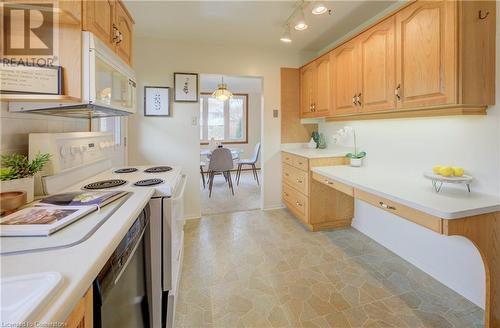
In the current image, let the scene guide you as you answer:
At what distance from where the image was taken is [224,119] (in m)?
6.93

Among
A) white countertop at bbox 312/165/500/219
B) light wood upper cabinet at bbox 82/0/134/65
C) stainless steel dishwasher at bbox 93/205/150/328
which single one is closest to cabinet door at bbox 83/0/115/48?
light wood upper cabinet at bbox 82/0/134/65

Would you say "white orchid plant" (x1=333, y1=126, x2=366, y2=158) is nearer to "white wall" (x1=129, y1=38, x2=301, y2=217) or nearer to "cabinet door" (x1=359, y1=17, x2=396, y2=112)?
"cabinet door" (x1=359, y1=17, x2=396, y2=112)

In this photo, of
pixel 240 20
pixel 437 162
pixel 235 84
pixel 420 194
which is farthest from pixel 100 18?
pixel 235 84

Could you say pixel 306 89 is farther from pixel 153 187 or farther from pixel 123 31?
pixel 153 187

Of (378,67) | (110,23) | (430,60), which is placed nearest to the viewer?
(110,23)

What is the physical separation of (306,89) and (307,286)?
97.3 inches

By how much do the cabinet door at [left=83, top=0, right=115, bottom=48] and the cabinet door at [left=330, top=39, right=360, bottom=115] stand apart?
6.69 feet

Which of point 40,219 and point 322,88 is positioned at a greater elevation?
point 322,88

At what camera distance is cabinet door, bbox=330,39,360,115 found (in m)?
2.36

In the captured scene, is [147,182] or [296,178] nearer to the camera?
[147,182]

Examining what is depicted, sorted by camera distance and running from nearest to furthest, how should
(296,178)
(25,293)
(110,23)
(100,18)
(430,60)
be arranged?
(25,293) → (100,18) → (110,23) → (430,60) → (296,178)

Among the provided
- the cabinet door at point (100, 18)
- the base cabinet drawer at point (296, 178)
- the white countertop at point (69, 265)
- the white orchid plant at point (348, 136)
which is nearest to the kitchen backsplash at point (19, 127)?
the cabinet door at point (100, 18)

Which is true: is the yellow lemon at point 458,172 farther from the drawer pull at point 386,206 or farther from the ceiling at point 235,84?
the ceiling at point 235,84

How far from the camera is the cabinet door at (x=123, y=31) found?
1614mm
